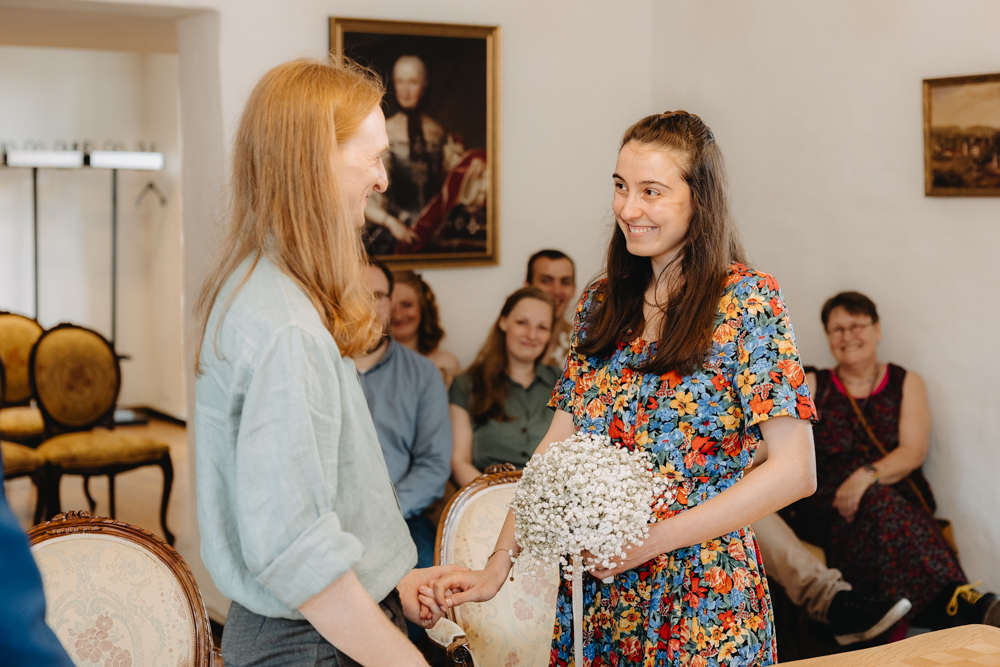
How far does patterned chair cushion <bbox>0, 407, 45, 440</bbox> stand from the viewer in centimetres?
539

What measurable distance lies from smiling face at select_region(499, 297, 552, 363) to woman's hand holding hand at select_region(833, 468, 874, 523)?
4.24 ft

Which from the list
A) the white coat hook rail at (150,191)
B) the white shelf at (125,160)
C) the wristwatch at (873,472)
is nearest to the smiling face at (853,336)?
the wristwatch at (873,472)

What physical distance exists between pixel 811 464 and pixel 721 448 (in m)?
0.15

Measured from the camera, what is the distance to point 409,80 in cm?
411

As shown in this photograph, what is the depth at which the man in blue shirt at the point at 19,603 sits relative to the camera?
2.11 ft

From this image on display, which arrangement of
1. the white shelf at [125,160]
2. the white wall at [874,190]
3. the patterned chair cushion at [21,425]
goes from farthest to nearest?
the white shelf at [125,160]
the patterned chair cushion at [21,425]
the white wall at [874,190]

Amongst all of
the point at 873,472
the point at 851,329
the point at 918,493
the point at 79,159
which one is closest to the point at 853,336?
the point at 851,329

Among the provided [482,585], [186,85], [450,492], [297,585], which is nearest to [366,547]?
[297,585]

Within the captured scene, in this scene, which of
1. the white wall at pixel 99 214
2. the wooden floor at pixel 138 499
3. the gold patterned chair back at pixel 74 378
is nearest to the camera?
the gold patterned chair back at pixel 74 378

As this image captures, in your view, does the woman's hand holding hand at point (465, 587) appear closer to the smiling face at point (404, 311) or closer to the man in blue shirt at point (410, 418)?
the man in blue shirt at point (410, 418)

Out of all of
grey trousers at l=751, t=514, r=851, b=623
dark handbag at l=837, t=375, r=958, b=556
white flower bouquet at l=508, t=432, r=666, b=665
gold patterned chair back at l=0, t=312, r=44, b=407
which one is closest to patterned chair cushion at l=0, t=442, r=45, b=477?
gold patterned chair back at l=0, t=312, r=44, b=407

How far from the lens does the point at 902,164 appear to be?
3.66m

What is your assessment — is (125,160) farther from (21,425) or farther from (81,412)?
(81,412)

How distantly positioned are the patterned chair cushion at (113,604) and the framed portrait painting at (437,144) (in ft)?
7.49
